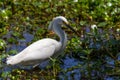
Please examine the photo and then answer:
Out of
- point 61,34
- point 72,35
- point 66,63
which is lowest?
point 66,63

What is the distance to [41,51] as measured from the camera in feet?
23.9

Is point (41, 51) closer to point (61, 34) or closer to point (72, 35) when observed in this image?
point (61, 34)

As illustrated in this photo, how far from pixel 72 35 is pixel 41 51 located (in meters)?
1.69

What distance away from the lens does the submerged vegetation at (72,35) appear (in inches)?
289

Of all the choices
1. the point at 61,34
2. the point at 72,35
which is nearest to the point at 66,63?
the point at 61,34

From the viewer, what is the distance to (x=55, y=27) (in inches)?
304

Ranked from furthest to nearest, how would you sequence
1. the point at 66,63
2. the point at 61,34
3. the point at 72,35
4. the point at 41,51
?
the point at 72,35 < the point at 66,63 < the point at 61,34 < the point at 41,51

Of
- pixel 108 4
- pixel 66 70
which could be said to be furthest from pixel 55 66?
pixel 108 4

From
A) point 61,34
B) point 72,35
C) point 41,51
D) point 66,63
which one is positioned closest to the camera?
point 41,51

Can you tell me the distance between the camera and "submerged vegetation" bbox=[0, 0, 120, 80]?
24.1ft

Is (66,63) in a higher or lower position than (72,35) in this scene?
lower

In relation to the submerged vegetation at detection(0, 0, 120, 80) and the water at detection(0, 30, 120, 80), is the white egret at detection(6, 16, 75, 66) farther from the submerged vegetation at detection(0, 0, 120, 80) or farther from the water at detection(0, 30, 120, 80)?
the water at detection(0, 30, 120, 80)

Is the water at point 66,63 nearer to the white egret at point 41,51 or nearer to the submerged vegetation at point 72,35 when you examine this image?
the submerged vegetation at point 72,35

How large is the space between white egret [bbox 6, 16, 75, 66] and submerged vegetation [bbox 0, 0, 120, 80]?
8.0 inches
